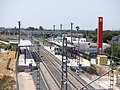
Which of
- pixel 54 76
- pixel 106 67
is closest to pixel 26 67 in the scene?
pixel 54 76

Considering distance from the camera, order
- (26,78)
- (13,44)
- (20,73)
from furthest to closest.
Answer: (13,44)
(20,73)
(26,78)

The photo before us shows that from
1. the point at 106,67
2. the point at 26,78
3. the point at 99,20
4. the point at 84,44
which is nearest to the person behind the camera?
the point at 26,78

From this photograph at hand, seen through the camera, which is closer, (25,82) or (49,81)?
(25,82)

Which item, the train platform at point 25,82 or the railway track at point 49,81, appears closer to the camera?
the train platform at point 25,82

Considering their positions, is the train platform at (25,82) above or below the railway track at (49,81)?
above

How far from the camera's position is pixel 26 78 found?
94.2ft

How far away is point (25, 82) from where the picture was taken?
26.4 m

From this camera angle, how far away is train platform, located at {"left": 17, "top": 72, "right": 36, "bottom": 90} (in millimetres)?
24031

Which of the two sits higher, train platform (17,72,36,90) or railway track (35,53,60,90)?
train platform (17,72,36,90)

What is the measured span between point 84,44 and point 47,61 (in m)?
17.3

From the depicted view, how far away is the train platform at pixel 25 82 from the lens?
24031 millimetres

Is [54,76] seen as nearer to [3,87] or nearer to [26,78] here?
[26,78]

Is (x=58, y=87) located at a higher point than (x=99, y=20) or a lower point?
Result: lower

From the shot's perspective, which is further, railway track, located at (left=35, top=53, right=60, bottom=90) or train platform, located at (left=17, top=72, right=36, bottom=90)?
railway track, located at (left=35, top=53, right=60, bottom=90)
